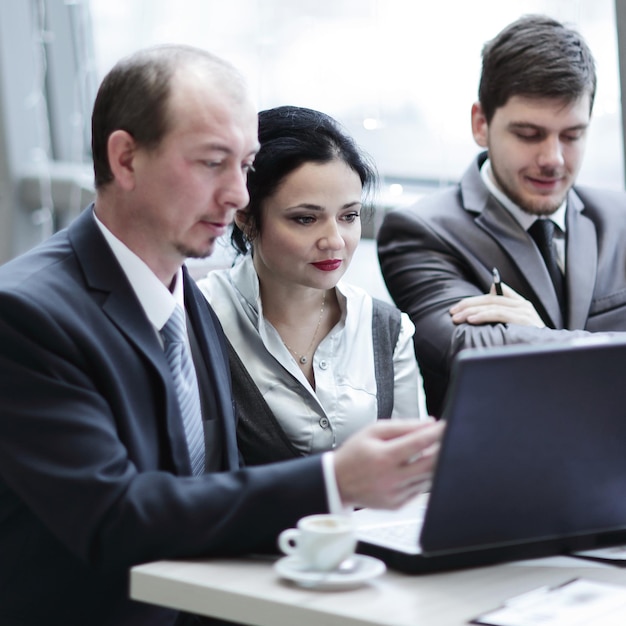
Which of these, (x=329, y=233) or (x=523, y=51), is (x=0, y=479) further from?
(x=523, y=51)

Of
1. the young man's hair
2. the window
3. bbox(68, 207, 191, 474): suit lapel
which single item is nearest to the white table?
bbox(68, 207, 191, 474): suit lapel

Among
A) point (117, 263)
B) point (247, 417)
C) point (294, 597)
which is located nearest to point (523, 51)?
point (247, 417)

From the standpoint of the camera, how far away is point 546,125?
2.69 m

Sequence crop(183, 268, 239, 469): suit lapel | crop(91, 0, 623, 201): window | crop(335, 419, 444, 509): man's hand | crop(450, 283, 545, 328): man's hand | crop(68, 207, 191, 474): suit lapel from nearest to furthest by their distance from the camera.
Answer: crop(335, 419, 444, 509): man's hand < crop(68, 207, 191, 474): suit lapel < crop(183, 268, 239, 469): suit lapel < crop(450, 283, 545, 328): man's hand < crop(91, 0, 623, 201): window

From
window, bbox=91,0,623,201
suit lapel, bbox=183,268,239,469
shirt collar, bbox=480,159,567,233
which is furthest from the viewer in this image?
window, bbox=91,0,623,201

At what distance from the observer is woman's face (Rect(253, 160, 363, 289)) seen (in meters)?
2.21

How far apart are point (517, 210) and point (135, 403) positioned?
4.44ft

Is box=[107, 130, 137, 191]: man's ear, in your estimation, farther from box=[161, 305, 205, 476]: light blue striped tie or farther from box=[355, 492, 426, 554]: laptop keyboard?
box=[355, 492, 426, 554]: laptop keyboard

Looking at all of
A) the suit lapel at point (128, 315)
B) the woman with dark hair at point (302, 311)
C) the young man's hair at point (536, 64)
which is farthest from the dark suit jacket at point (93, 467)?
the young man's hair at point (536, 64)

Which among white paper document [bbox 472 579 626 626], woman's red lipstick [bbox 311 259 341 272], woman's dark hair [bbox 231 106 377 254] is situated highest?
woman's dark hair [bbox 231 106 377 254]

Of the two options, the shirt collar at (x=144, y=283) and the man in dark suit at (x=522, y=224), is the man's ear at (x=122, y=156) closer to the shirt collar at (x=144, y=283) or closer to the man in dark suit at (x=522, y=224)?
the shirt collar at (x=144, y=283)

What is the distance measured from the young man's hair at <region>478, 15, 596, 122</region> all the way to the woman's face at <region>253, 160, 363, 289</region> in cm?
66

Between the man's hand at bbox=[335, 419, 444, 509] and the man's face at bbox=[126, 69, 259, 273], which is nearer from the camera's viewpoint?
the man's hand at bbox=[335, 419, 444, 509]

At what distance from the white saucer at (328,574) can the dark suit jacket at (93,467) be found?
85mm
